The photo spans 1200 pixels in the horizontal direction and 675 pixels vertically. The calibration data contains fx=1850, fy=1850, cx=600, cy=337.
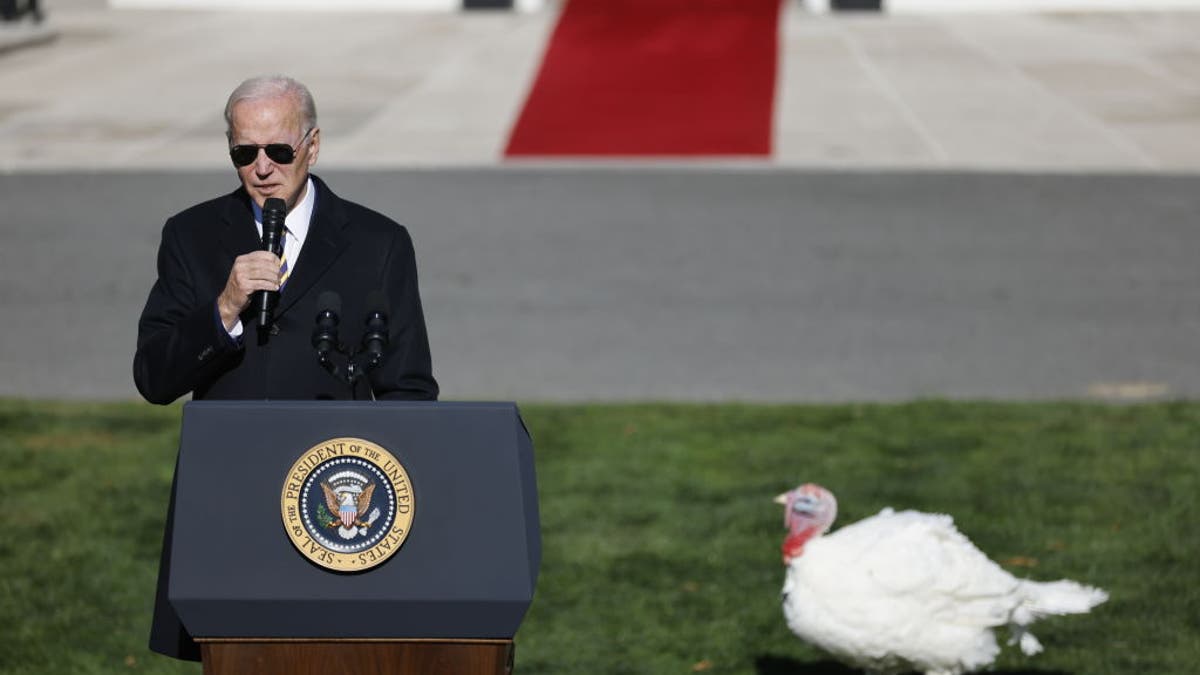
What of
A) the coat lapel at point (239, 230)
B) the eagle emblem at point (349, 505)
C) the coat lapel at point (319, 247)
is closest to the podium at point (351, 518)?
the eagle emblem at point (349, 505)

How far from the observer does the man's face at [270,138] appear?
14.5 feet

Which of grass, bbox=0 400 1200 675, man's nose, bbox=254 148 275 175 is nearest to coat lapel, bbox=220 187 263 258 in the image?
man's nose, bbox=254 148 275 175

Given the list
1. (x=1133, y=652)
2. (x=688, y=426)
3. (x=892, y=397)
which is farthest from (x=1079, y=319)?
(x=1133, y=652)

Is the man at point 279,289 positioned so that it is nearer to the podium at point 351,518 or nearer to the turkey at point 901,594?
the podium at point 351,518

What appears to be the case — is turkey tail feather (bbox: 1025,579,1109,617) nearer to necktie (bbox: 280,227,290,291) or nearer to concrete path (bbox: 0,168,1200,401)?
necktie (bbox: 280,227,290,291)

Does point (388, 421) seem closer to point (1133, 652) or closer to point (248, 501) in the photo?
Result: point (248, 501)

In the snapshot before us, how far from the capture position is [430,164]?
719 inches

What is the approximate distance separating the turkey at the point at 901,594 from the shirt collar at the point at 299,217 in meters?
2.36

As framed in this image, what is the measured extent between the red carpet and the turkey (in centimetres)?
1250

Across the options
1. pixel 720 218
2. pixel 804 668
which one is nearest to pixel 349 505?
pixel 804 668

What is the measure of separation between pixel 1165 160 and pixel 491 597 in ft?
51.2

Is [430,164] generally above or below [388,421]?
below

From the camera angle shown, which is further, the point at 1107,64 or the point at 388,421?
the point at 1107,64

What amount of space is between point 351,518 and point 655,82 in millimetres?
19293
